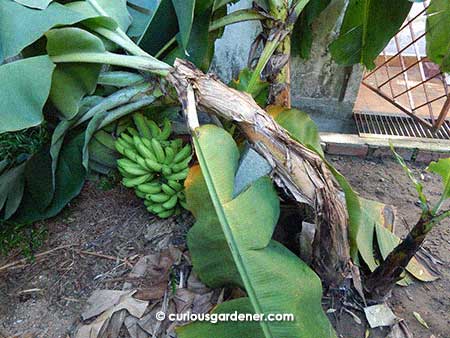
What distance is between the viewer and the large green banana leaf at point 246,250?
70cm

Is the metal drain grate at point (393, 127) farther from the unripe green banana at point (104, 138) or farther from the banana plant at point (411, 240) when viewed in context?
the unripe green banana at point (104, 138)

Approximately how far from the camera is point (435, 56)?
118 cm

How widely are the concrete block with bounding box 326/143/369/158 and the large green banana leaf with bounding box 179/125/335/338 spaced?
82cm

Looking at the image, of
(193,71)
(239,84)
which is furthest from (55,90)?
(239,84)

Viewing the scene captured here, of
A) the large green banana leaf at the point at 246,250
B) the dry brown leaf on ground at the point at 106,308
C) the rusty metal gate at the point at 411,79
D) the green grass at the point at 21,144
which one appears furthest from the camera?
the rusty metal gate at the point at 411,79

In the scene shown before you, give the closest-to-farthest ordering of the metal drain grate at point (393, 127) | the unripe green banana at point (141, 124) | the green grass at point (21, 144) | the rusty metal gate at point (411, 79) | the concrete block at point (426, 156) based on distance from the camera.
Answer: the unripe green banana at point (141, 124) → the green grass at point (21, 144) → the concrete block at point (426, 156) → the metal drain grate at point (393, 127) → the rusty metal gate at point (411, 79)

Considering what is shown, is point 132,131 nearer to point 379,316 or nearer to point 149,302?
point 149,302

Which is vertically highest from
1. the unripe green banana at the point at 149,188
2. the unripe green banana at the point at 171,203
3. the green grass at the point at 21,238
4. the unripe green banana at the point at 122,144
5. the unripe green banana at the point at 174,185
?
the unripe green banana at the point at 122,144

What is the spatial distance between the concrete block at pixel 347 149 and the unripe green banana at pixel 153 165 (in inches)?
30.6

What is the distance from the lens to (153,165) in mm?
1037

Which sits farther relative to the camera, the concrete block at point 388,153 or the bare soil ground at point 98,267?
the concrete block at point 388,153

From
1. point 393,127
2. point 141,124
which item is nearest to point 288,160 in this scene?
point 141,124

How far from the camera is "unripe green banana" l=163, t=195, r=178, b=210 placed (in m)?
1.08

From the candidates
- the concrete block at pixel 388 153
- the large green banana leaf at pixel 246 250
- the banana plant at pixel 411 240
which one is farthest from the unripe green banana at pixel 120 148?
the concrete block at pixel 388 153
